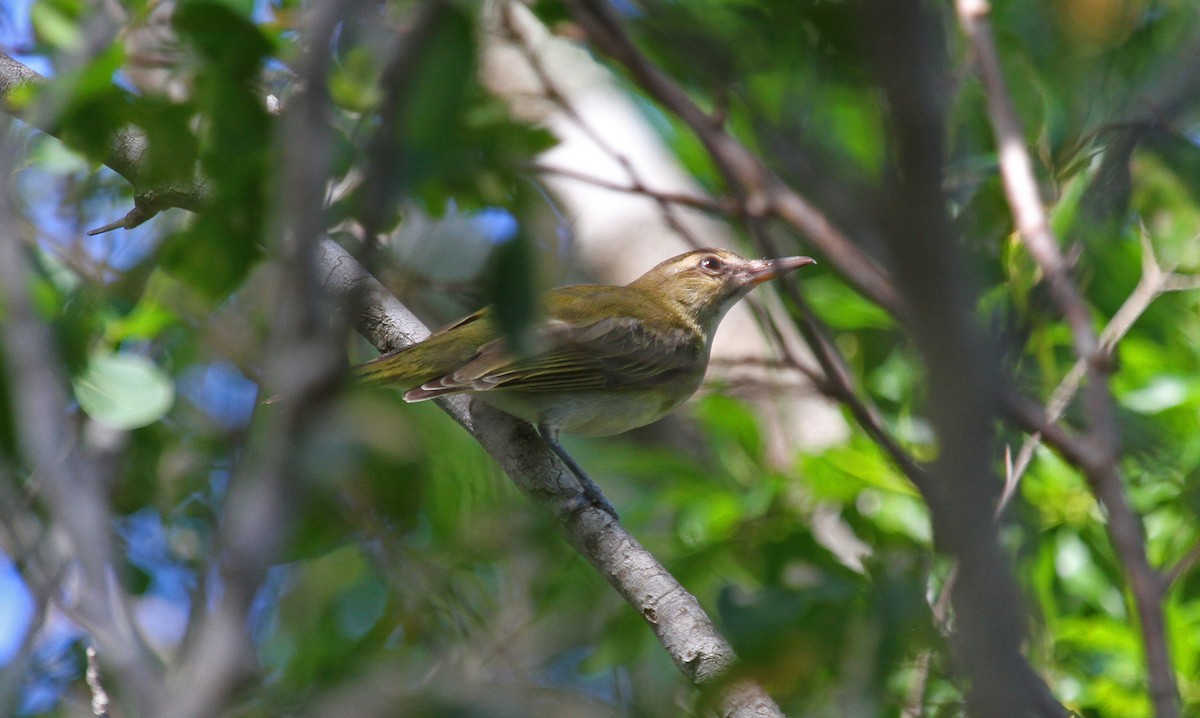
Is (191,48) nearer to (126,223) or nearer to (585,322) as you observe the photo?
(126,223)

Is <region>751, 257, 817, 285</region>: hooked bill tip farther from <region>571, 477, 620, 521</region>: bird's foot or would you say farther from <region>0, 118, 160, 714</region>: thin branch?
<region>0, 118, 160, 714</region>: thin branch

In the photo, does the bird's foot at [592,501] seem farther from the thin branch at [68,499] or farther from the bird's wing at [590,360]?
the thin branch at [68,499]

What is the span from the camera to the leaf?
2674 millimetres

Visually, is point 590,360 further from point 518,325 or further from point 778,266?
point 518,325

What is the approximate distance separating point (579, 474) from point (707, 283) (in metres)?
1.72

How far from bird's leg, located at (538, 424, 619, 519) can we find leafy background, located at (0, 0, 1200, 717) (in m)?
0.17

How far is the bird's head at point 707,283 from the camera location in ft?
16.2

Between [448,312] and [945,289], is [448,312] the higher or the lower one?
the lower one

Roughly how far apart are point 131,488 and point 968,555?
3825 mm

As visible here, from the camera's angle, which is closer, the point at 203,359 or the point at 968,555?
the point at 968,555

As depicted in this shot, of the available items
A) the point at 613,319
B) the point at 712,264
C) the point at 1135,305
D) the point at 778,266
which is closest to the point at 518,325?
the point at 778,266

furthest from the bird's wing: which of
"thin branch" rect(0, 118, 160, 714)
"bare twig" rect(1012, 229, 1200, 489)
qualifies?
"thin branch" rect(0, 118, 160, 714)

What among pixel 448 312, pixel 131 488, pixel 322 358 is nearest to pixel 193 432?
pixel 131 488

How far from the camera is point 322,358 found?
84cm
